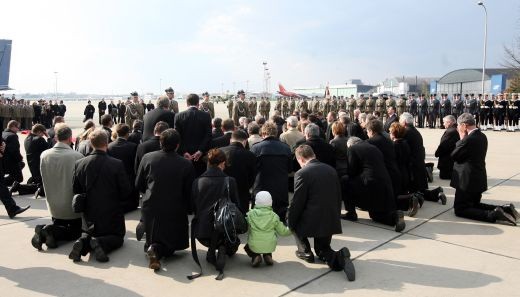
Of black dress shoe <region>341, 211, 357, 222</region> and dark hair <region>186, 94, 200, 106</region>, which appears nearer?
black dress shoe <region>341, 211, 357, 222</region>

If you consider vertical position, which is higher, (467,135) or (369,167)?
(467,135)

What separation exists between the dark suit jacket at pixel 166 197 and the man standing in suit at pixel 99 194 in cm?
42

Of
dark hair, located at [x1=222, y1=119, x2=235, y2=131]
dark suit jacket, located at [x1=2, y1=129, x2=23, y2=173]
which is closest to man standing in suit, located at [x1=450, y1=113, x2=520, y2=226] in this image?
dark hair, located at [x1=222, y1=119, x2=235, y2=131]

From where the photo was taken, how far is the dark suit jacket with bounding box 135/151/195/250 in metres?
4.71

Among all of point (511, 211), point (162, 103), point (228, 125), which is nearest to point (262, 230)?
point (228, 125)

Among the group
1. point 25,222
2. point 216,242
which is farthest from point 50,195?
point 216,242

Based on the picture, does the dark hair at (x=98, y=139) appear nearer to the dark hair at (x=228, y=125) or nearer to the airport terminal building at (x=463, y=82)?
the dark hair at (x=228, y=125)

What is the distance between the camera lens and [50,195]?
211 inches

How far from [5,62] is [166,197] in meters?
37.9

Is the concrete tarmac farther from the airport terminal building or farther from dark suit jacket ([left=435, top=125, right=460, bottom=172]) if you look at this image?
the airport terminal building

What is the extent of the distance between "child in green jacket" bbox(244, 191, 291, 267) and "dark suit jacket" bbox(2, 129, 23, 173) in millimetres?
5640

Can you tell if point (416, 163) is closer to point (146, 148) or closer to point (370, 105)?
point (146, 148)

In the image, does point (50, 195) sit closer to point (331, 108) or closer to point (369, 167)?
point (369, 167)

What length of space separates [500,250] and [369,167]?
1936 mm
